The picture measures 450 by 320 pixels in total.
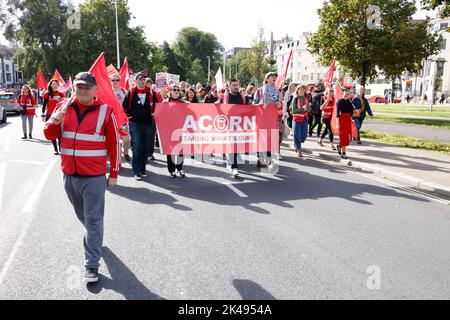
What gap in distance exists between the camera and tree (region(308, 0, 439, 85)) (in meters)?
25.6

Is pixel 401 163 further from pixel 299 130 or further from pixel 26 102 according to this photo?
pixel 26 102

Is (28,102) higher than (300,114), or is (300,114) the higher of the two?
(28,102)

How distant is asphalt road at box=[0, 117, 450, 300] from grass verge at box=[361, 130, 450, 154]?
6.37 meters

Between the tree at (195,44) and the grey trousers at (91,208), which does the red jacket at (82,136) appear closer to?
the grey trousers at (91,208)

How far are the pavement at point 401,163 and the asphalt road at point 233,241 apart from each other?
0.62 metres

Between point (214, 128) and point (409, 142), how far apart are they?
8.94 meters

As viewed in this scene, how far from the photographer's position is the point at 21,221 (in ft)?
19.2

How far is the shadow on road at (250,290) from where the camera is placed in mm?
3729

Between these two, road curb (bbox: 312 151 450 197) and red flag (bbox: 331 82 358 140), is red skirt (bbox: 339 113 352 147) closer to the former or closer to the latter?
road curb (bbox: 312 151 450 197)

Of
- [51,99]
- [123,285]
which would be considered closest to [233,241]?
[123,285]

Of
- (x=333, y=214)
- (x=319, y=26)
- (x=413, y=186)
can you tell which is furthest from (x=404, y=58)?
(x=333, y=214)

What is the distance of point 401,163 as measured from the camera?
10.7 m

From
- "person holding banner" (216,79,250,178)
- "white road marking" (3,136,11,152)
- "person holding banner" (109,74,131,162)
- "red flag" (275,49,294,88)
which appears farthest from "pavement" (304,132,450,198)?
"white road marking" (3,136,11,152)

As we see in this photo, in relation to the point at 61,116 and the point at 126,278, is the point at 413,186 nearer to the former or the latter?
the point at 126,278
